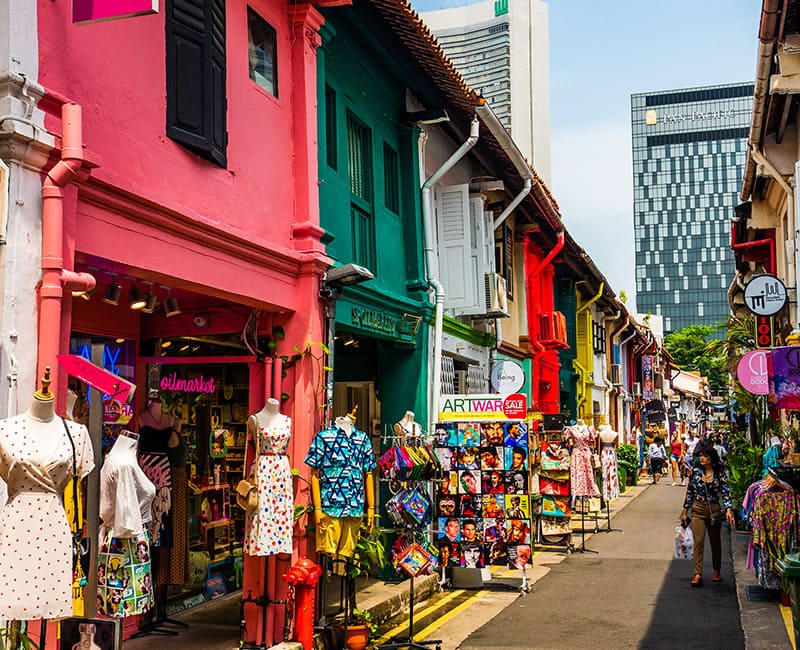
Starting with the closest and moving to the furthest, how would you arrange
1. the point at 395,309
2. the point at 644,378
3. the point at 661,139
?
the point at 395,309 → the point at 644,378 → the point at 661,139

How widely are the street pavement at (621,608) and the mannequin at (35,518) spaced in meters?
5.30

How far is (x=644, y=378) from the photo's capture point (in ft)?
151

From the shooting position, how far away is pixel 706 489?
485 inches

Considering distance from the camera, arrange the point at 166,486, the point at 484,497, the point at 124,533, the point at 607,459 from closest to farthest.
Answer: the point at 124,533 → the point at 166,486 → the point at 484,497 → the point at 607,459

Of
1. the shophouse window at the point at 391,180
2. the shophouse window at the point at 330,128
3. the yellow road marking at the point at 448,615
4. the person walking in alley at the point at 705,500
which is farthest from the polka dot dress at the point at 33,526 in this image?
the person walking in alley at the point at 705,500

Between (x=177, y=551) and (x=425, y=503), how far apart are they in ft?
8.42

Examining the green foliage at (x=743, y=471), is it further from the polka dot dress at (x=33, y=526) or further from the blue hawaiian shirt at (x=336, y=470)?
the polka dot dress at (x=33, y=526)

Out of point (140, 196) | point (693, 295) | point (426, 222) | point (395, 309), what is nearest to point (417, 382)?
point (395, 309)

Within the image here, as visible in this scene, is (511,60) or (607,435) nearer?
(607,435)

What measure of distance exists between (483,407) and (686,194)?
14473 centimetres

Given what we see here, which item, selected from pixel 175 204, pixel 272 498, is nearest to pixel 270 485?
pixel 272 498

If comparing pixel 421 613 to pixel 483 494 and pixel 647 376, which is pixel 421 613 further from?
pixel 647 376

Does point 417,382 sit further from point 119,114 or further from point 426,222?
point 119,114

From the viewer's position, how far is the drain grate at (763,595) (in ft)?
31.7
